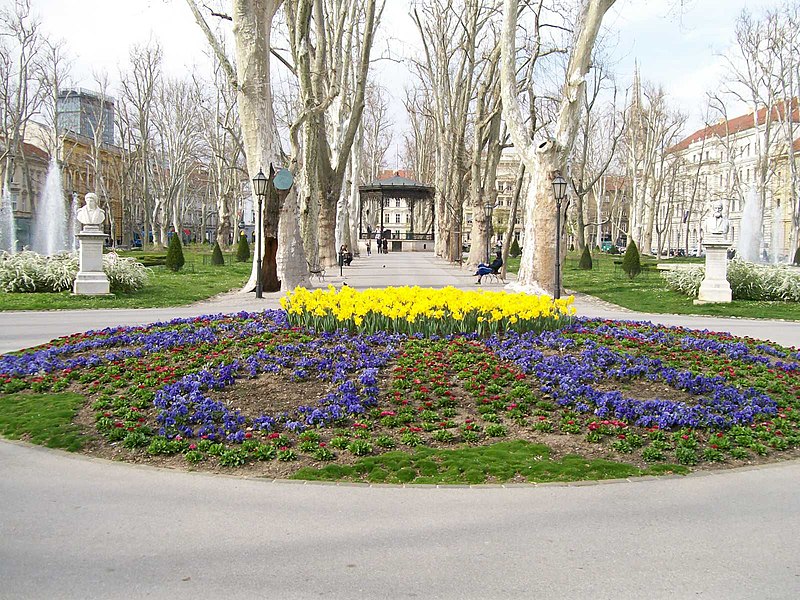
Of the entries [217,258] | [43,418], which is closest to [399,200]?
[217,258]

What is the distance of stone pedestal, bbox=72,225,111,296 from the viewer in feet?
62.2

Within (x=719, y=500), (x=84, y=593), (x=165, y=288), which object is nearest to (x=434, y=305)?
(x=719, y=500)

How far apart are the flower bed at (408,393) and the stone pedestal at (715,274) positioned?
9.90m

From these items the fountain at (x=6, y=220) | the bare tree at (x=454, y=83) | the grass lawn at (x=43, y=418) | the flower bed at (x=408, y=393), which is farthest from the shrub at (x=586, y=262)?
the grass lawn at (x=43, y=418)

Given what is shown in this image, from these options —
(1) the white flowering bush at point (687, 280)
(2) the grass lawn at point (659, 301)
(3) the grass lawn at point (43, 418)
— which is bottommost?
(2) the grass lawn at point (659, 301)

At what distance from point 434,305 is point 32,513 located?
598 centimetres

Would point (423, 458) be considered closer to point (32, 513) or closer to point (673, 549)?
point (673, 549)

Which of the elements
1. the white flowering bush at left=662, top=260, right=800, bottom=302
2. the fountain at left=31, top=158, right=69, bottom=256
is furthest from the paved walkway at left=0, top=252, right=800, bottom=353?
the fountain at left=31, top=158, right=69, bottom=256

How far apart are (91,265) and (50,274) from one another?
1.30m

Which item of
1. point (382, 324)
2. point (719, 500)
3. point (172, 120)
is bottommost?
point (719, 500)

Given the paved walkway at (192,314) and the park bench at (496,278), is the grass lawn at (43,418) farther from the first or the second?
the park bench at (496,278)

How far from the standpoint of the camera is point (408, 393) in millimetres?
7508

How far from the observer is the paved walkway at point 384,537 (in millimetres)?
3850

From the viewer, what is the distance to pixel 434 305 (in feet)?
32.6
